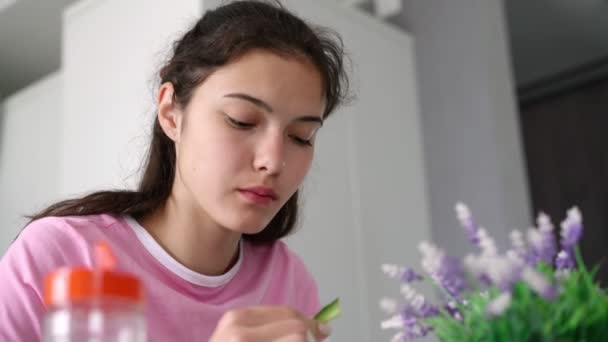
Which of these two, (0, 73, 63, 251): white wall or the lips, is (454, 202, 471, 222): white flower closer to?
the lips

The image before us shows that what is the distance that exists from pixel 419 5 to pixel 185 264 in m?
1.54

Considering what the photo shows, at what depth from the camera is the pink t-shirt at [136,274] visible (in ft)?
2.48

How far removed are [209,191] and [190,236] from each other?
15cm

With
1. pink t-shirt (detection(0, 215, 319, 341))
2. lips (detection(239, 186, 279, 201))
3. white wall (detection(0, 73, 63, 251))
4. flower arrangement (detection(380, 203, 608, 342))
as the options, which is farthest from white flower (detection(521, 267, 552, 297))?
white wall (detection(0, 73, 63, 251))

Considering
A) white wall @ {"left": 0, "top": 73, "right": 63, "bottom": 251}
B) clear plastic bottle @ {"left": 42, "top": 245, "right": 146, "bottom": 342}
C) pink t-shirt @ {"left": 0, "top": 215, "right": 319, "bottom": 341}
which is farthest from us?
white wall @ {"left": 0, "top": 73, "right": 63, "bottom": 251}

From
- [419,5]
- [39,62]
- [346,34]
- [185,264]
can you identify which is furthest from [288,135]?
[39,62]

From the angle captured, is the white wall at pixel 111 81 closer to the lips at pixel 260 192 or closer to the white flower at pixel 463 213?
the lips at pixel 260 192

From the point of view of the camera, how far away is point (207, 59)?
0.89 metres

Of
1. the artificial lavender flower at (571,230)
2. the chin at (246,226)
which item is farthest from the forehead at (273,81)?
the artificial lavender flower at (571,230)

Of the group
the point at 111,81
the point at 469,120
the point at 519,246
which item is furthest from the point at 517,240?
the point at 469,120

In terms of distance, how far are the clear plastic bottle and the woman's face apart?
44cm

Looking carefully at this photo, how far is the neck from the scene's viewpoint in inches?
37.0

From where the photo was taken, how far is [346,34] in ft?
6.26

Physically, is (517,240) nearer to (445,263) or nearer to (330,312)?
(445,263)
